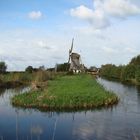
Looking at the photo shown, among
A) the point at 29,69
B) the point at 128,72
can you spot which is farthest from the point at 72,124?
the point at 29,69

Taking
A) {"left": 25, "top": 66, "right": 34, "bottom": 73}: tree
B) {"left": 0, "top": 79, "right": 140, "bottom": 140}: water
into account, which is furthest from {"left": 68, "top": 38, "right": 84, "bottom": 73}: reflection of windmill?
{"left": 0, "top": 79, "right": 140, "bottom": 140}: water

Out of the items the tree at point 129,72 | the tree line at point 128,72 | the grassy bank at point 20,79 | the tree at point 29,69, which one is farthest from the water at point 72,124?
the tree at point 29,69

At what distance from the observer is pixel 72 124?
18.6 metres

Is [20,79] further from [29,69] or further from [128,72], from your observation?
[128,72]

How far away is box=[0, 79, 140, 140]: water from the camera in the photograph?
15.7 metres

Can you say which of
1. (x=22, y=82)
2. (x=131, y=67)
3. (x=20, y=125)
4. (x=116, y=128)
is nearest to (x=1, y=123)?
(x=20, y=125)

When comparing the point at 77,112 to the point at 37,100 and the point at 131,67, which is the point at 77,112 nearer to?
the point at 37,100

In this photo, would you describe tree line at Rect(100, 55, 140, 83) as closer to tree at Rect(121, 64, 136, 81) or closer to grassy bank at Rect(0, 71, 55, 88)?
tree at Rect(121, 64, 136, 81)

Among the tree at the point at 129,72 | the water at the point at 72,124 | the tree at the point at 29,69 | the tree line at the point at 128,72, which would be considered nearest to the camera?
the water at the point at 72,124

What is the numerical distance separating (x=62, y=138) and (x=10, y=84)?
3132cm

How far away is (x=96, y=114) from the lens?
70.8 feet

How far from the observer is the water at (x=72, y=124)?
1567cm

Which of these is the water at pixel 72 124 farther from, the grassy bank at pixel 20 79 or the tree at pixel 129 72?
the tree at pixel 129 72

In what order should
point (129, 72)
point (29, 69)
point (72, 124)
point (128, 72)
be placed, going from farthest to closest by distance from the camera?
point (29, 69)
point (128, 72)
point (129, 72)
point (72, 124)
